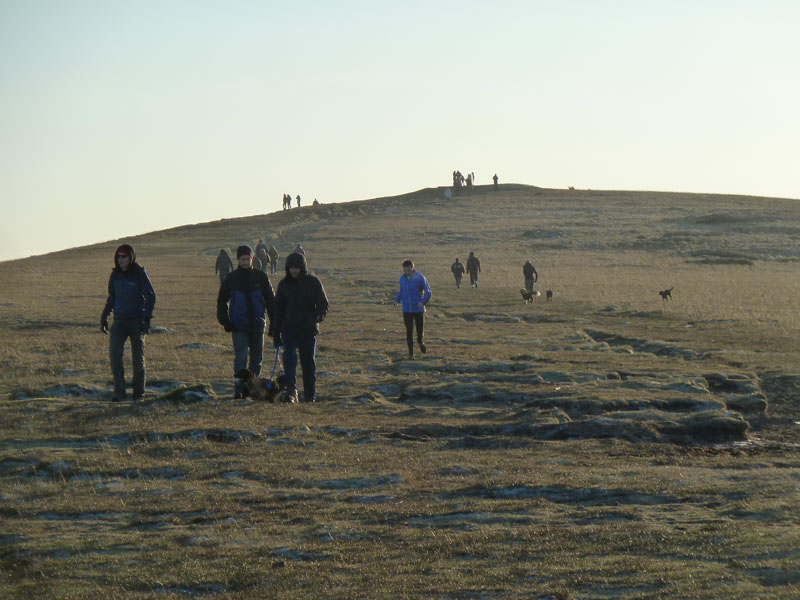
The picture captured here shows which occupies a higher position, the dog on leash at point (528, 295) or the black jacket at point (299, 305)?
the black jacket at point (299, 305)

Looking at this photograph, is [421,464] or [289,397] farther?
[289,397]

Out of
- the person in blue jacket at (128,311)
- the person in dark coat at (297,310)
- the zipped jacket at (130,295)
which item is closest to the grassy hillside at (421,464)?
the person in blue jacket at (128,311)

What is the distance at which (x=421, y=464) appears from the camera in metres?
10.2

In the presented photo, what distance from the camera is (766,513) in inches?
297

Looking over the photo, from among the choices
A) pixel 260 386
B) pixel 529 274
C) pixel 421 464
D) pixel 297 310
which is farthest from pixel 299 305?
pixel 529 274

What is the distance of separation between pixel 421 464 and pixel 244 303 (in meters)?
4.78

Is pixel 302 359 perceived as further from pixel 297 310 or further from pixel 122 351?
pixel 122 351

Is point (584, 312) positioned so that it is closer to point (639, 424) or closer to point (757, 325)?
point (757, 325)

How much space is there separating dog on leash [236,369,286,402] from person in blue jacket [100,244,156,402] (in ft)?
5.16

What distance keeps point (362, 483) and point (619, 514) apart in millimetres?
2557

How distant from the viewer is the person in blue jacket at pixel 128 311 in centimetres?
1385

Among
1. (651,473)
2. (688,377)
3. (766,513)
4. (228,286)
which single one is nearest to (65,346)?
(228,286)

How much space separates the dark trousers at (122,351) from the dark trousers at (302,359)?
201 centimetres

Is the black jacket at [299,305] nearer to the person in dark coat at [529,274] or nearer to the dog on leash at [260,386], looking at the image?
the dog on leash at [260,386]
